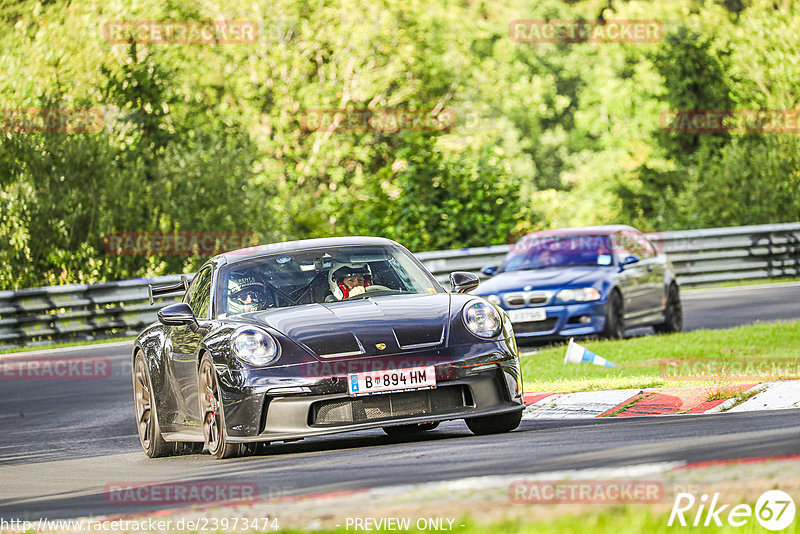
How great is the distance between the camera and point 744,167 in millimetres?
32906

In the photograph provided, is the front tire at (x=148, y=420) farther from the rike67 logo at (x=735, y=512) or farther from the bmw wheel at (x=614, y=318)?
the bmw wheel at (x=614, y=318)

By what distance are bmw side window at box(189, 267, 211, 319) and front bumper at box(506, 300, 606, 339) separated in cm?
658

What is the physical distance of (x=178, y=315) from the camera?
30.3 ft

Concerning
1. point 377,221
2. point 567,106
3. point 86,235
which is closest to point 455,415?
point 86,235

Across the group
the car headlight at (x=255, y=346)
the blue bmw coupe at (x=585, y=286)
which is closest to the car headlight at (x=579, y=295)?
the blue bmw coupe at (x=585, y=286)

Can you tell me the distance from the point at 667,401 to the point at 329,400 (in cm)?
303

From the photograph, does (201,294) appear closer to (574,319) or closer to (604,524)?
(604,524)

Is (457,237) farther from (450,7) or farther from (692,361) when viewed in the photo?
(450,7)

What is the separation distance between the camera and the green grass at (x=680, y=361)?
1134cm

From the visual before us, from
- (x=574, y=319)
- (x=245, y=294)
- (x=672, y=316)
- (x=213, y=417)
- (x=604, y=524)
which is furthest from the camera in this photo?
(x=672, y=316)

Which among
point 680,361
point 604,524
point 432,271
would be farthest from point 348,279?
point 432,271

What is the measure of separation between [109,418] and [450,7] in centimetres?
4699

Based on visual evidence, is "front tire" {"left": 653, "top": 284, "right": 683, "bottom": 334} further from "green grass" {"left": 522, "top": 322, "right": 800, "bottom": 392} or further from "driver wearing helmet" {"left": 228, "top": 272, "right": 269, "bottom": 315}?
"driver wearing helmet" {"left": 228, "top": 272, "right": 269, "bottom": 315}

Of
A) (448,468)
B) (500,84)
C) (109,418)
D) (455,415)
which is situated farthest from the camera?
(500,84)
